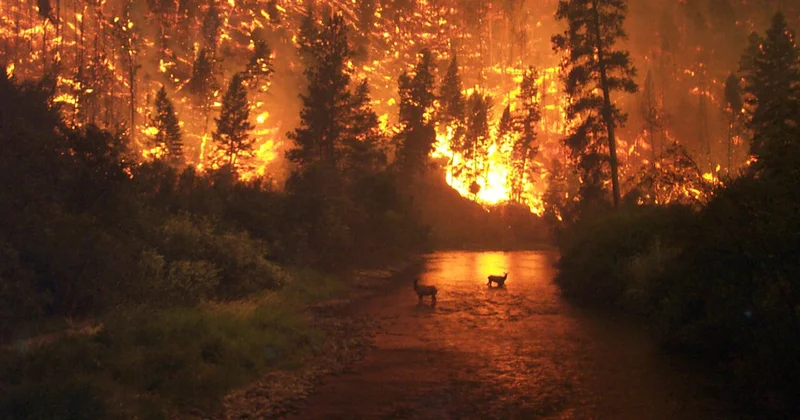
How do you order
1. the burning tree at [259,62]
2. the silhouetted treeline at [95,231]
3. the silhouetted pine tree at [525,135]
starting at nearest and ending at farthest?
the silhouetted treeline at [95,231]
the burning tree at [259,62]
the silhouetted pine tree at [525,135]

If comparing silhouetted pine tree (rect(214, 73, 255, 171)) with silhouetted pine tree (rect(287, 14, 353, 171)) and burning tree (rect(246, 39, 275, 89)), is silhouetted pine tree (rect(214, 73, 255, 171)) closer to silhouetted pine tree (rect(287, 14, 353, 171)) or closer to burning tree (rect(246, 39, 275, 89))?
burning tree (rect(246, 39, 275, 89))

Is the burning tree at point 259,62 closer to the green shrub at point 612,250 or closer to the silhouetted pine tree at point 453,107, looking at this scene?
the silhouetted pine tree at point 453,107

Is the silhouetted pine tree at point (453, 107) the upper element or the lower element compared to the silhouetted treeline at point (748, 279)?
upper

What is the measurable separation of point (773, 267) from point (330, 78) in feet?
157

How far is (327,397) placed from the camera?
12.2 meters

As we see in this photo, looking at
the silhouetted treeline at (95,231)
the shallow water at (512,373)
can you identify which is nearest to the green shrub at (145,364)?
the silhouetted treeline at (95,231)

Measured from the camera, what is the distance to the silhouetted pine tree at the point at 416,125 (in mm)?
75125

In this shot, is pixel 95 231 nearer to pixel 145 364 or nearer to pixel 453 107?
pixel 145 364

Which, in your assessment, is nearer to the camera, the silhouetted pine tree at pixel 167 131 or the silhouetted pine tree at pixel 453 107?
the silhouetted pine tree at pixel 167 131

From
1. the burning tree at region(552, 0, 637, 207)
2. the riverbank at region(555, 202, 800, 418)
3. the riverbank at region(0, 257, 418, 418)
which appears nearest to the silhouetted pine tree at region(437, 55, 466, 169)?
the burning tree at region(552, 0, 637, 207)

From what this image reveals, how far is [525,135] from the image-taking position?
9125 centimetres

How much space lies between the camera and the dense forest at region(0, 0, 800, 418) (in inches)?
485

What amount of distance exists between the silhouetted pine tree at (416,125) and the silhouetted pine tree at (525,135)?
18.1 m

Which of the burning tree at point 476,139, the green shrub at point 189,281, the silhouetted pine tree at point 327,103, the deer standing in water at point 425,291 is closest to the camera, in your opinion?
the green shrub at point 189,281
